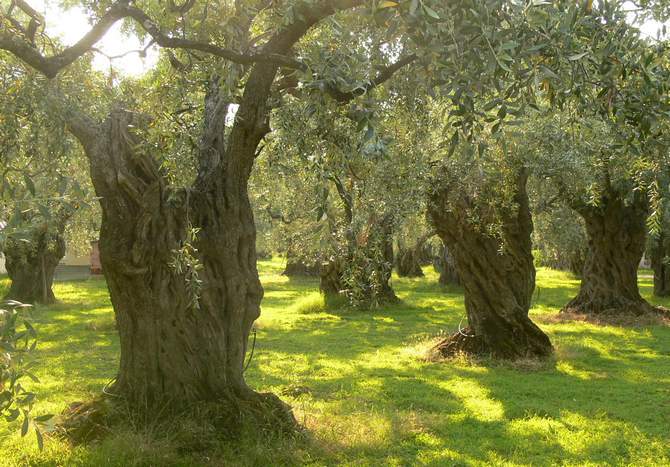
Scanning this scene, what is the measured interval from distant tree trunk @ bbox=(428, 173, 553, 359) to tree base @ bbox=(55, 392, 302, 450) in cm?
690

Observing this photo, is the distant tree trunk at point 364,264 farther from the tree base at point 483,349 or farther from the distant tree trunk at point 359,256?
the tree base at point 483,349

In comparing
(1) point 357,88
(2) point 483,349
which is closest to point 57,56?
(1) point 357,88

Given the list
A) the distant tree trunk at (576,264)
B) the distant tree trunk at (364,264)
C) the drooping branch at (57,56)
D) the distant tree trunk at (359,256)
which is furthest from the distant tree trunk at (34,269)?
the distant tree trunk at (576,264)

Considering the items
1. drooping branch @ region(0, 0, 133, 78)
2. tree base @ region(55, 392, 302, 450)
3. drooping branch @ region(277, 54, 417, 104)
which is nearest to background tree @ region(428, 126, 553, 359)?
drooping branch @ region(277, 54, 417, 104)

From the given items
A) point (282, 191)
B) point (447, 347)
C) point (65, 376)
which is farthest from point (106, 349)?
point (447, 347)

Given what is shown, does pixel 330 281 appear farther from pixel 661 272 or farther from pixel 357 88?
pixel 357 88

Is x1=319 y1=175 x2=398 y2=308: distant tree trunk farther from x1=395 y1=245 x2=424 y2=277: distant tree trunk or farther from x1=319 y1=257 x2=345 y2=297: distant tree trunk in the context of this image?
x1=395 y1=245 x2=424 y2=277: distant tree trunk

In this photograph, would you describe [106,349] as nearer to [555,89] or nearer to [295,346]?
[295,346]

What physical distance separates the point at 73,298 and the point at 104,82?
2336 centimetres

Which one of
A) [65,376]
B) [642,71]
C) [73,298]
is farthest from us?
[73,298]

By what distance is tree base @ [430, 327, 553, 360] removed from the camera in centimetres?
1438

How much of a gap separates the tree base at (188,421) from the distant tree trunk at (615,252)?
1637 cm

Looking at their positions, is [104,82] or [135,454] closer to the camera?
[135,454]

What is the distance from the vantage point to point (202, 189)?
335 inches
